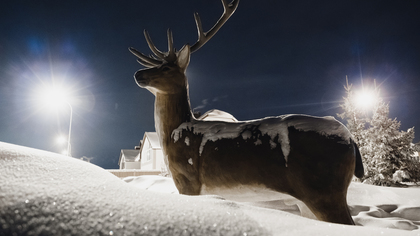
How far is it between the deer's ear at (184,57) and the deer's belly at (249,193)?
1.33m

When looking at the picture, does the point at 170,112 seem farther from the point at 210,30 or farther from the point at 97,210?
the point at 97,210

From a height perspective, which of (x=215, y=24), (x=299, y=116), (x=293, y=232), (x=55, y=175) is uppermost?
(x=215, y=24)

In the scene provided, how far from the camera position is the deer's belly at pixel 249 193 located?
1871mm

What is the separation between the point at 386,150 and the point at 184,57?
10.0 m

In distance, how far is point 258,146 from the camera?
1.95m

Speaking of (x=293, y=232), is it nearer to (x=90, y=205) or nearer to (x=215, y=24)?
(x=90, y=205)

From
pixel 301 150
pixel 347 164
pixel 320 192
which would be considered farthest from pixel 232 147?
pixel 347 164

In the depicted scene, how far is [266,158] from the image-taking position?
6.23 ft

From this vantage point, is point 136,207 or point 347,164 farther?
point 347,164

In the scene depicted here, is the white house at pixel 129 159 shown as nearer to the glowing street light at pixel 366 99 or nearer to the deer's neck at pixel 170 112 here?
the glowing street light at pixel 366 99

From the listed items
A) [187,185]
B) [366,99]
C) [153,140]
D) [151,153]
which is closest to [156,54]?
[187,185]

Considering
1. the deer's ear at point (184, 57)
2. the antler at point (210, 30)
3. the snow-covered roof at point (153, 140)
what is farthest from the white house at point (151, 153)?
the deer's ear at point (184, 57)

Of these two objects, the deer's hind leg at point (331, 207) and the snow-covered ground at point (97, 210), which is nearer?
the snow-covered ground at point (97, 210)

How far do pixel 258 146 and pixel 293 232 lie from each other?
1.34 meters
